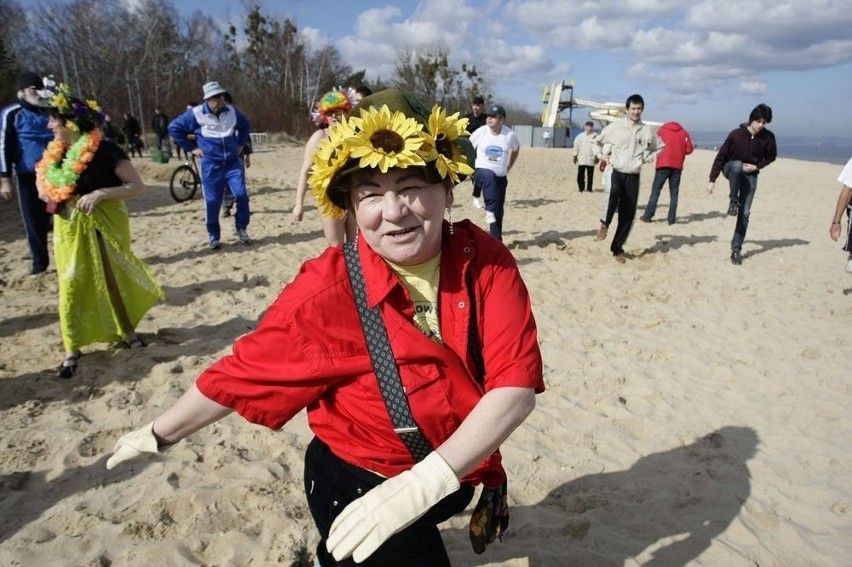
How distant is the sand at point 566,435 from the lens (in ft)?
8.59

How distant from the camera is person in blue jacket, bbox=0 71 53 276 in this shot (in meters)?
5.46

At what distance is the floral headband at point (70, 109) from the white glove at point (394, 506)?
3920mm

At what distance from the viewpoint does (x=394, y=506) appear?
1192 mm

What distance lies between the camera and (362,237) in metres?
1.55

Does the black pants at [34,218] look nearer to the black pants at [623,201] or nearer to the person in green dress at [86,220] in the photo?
the person in green dress at [86,220]

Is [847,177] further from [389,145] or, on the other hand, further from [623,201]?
[389,145]

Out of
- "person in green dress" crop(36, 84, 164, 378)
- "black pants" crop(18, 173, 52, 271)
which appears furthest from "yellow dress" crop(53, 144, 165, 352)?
"black pants" crop(18, 173, 52, 271)

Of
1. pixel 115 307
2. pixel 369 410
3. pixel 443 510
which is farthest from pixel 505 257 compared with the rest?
pixel 115 307

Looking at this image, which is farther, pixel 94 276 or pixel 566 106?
pixel 566 106

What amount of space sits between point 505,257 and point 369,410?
576 millimetres

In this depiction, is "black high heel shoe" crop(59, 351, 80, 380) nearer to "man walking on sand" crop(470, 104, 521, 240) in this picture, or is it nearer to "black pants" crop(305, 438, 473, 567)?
"black pants" crop(305, 438, 473, 567)

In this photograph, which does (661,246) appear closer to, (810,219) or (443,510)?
(810,219)

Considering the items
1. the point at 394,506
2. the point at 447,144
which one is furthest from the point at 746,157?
the point at 394,506

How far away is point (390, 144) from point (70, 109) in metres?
3.57
